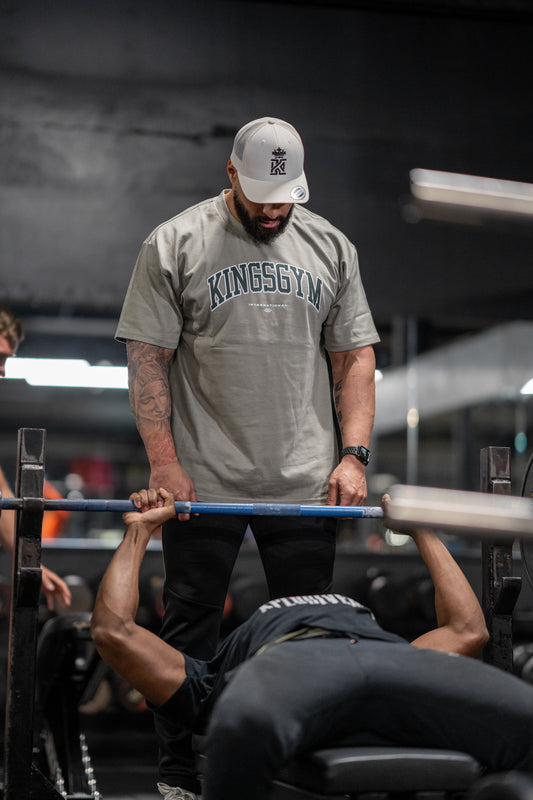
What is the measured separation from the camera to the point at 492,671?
Result: 167cm

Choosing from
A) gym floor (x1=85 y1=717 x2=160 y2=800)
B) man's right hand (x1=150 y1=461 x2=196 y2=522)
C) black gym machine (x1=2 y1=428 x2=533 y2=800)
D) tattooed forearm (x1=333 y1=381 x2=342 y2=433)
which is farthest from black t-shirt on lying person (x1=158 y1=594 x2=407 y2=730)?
gym floor (x1=85 y1=717 x2=160 y2=800)

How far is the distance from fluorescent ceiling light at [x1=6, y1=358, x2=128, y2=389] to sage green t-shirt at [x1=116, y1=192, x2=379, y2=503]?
248cm

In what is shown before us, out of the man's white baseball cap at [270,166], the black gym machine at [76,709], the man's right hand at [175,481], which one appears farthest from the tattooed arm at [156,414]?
the man's white baseball cap at [270,166]

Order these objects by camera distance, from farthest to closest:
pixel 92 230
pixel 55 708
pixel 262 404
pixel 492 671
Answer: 1. pixel 92 230
2. pixel 55 708
3. pixel 262 404
4. pixel 492 671

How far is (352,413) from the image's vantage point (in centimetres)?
260

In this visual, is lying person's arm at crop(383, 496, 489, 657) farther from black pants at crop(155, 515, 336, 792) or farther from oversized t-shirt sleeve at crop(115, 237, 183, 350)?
oversized t-shirt sleeve at crop(115, 237, 183, 350)

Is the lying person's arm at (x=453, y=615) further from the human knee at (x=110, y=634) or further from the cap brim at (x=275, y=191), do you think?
the cap brim at (x=275, y=191)

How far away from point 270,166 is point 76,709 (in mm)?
1915

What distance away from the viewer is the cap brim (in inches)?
94.4

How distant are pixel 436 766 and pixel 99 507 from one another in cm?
105

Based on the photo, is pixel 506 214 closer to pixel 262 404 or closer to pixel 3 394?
pixel 262 404

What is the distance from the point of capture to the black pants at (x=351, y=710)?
1.50m

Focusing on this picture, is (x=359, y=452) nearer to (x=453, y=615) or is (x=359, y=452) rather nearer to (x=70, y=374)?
(x=453, y=615)

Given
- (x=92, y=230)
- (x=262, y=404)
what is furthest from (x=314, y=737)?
(x=92, y=230)
